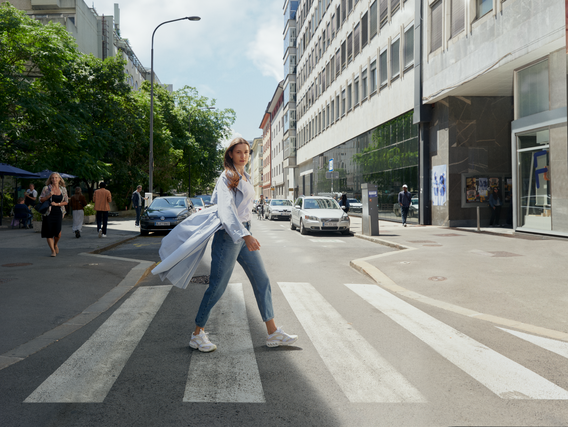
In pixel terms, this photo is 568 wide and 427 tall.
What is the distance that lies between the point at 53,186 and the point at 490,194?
53.1 feet

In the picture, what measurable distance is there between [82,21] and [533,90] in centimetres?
4244

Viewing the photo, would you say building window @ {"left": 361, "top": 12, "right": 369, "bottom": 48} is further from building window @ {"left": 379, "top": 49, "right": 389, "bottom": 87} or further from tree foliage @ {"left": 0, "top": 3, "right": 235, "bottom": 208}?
tree foliage @ {"left": 0, "top": 3, "right": 235, "bottom": 208}

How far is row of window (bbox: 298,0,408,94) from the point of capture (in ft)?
89.6

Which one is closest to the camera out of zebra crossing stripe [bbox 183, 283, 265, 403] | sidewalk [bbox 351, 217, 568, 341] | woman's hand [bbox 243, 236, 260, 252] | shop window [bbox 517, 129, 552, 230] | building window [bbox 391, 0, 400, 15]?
zebra crossing stripe [bbox 183, 283, 265, 403]

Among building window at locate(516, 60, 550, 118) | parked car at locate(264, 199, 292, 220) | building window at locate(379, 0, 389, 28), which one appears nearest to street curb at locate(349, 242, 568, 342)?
building window at locate(516, 60, 550, 118)

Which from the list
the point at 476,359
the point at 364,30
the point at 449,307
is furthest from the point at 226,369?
the point at 364,30

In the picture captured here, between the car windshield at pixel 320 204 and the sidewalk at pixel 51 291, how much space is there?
32.0 ft

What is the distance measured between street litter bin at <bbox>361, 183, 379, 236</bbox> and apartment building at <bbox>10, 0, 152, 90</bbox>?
2654cm

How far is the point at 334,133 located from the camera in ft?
128

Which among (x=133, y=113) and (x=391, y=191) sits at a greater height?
(x=133, y=113)

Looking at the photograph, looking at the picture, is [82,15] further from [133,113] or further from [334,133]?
[334,133]

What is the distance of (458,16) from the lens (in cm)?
1859

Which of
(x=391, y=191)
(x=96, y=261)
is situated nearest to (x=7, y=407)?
(x=96, y=261)

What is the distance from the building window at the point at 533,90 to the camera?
14.3 metres
